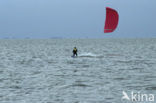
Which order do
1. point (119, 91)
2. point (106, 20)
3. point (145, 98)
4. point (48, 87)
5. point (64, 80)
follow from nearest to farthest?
point (145, 98) < point (119, 91) < point (48, 87) < point (64, 80) < point (106, 20)

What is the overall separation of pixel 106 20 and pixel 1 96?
801 inches

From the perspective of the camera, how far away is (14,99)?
49.4ft

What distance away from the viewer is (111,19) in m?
34.8

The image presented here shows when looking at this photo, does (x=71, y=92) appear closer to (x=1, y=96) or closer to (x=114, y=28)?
(x=1, y=96)

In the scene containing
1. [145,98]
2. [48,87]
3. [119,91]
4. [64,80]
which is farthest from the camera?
[64,80]

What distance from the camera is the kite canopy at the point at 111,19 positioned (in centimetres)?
3450

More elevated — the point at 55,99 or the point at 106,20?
the point at 106,20

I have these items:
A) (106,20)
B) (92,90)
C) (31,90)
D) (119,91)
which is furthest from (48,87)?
(106,20)

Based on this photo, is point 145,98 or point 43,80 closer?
point 145,98

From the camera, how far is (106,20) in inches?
1352

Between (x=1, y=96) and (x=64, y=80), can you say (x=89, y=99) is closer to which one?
(x=1, y=96)

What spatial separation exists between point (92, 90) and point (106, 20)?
1816cm

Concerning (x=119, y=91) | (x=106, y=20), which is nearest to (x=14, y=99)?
(x=119, y=91)

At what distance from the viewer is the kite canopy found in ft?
113
